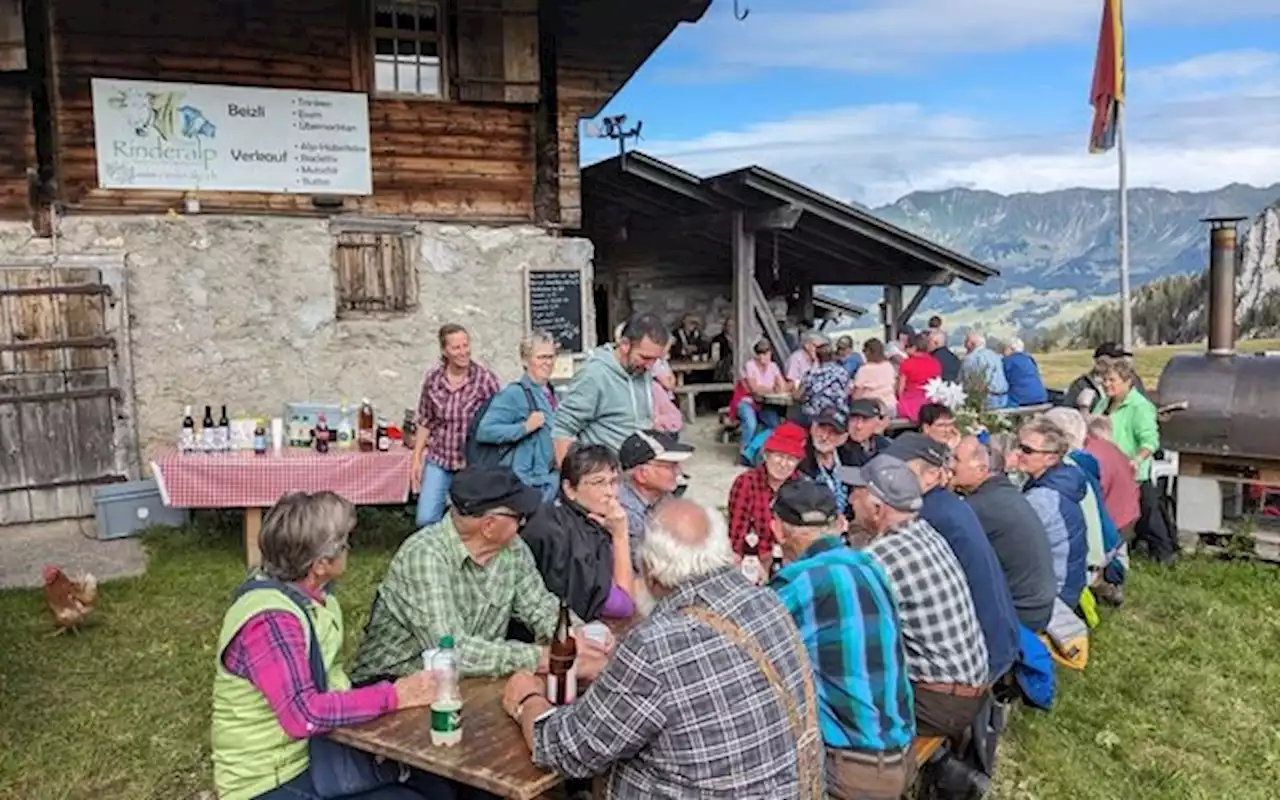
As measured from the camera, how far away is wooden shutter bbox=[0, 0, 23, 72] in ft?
26.0

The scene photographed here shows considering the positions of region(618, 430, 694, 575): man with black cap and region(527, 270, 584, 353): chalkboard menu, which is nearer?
region(618, 430, 694, 575): man with black cap

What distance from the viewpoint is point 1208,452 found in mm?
7805

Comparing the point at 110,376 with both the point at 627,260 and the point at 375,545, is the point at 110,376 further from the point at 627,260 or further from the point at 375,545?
the point at 627,260

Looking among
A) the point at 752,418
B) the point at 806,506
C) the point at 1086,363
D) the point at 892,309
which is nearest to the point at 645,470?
the point at 806,506

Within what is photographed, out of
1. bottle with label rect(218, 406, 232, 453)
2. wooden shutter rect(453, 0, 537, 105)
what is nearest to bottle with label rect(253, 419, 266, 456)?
bottle with label rect(218, 406, 232, 453)

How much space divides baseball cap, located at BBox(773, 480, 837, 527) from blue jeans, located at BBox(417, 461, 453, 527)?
10.4ft

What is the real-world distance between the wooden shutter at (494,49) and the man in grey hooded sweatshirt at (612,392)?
16.1 ft

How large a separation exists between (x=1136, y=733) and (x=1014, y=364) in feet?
22.0

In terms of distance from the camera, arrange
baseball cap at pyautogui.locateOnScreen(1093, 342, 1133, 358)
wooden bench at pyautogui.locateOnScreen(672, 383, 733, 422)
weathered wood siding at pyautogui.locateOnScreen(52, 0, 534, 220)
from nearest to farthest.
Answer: baseball cap at pyautogui.locateOnScreen(1093, 342, 1133, 358)
weathered wood siding at pyautogui.locateOnScreen(52, 0, 534, 220)
wooden bench at pyautogui.locateOnScreen(672, 383, 733, 422)

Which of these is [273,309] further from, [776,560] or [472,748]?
[472,748]

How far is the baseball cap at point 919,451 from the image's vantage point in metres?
4.20

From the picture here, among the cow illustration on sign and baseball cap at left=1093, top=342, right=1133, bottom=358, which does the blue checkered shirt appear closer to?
baseball cap at left=1093, top=342, right=1133, bottom=358

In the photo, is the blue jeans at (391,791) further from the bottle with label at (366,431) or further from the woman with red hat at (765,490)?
the bottle with label at (366,431)

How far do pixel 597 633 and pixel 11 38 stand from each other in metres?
7.37
